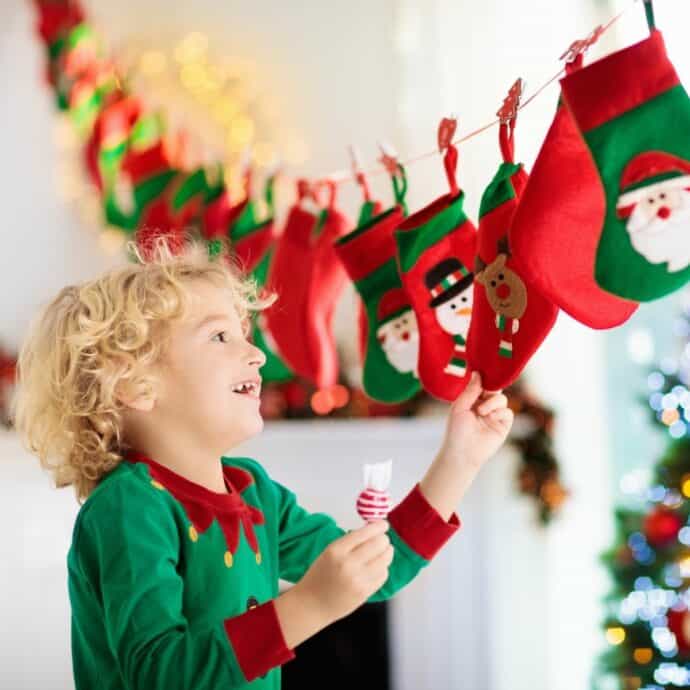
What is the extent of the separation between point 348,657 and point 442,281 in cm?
203

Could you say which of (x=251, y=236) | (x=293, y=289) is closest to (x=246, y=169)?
(x=251, y=236)

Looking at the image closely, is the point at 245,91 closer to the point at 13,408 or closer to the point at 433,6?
the point at 433,6

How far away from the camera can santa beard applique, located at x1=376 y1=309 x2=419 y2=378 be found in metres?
1.63

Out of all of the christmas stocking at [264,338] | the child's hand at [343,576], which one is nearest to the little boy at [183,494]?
the child's hand at [343,576]

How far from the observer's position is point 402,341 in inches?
64.7

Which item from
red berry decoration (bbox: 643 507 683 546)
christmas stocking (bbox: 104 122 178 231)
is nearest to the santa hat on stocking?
red berry decoration (bbox: 643 507 683 546)

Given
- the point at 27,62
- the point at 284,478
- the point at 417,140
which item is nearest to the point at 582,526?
the point at 284,478

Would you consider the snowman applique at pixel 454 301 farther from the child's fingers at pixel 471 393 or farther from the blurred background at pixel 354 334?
the blurred background at pixel 354 334

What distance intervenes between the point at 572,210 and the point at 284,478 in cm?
221

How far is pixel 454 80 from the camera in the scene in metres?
3.20

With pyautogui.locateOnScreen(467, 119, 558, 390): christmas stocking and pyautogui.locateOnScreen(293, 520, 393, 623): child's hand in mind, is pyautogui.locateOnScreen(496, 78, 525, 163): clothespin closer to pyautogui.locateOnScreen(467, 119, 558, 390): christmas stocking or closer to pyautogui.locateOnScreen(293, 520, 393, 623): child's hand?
pyautogui.locateOnScreen(467, 119, 558, 390): christmas stocking

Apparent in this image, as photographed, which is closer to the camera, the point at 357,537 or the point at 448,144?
the point at 357,537

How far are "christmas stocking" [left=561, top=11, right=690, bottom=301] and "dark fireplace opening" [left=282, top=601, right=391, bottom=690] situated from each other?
230 cm

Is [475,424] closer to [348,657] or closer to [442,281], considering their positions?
[442,281]
